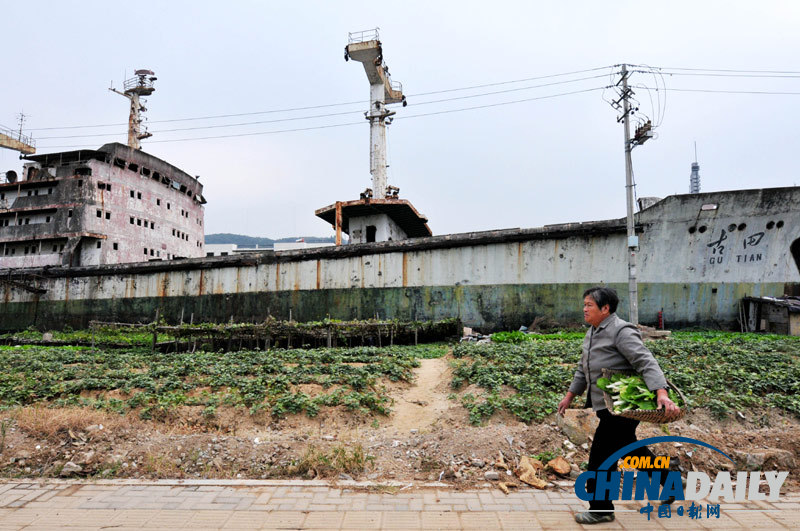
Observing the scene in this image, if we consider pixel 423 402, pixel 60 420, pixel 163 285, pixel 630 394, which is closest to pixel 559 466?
pixel 630 394

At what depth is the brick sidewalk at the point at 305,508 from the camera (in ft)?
11.0

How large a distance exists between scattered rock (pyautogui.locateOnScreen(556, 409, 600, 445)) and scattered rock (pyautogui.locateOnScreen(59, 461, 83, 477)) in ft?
17.9

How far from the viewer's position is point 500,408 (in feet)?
19.7

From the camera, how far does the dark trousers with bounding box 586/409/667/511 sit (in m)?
3.35

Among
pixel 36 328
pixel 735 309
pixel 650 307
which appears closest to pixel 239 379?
pixel 650 307

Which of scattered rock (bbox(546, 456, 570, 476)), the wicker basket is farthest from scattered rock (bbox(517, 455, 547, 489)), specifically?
the wicker basket

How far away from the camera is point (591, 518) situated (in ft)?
10.8

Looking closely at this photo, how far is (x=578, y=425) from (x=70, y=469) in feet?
19.4

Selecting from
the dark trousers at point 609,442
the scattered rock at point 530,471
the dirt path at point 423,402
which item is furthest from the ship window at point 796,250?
the dark trousers at point 609,442

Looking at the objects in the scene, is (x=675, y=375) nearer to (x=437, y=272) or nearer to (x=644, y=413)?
(x=644, y=413)

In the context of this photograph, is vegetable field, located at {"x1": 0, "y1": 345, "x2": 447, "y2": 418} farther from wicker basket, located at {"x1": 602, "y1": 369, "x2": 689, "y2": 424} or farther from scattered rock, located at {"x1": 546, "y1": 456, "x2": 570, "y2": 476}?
wicker basket, located at {"x1": 602, "y1": 369, "x2": 689, "y2": 424}

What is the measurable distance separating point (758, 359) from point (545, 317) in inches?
313

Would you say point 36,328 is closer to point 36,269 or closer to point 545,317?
point 36,269

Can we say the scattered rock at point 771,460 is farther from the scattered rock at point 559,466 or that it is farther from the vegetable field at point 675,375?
the scattered rock at point 559,466
